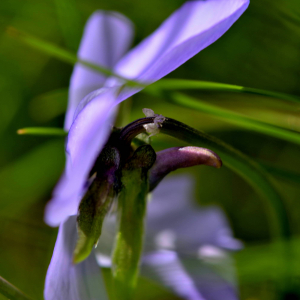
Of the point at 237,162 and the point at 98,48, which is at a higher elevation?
the point at 98,48

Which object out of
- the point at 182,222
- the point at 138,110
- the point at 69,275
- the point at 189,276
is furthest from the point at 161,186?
the point at 138,110

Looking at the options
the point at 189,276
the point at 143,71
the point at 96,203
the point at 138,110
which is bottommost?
the point at 189,276

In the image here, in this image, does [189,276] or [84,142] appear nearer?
[84,142]

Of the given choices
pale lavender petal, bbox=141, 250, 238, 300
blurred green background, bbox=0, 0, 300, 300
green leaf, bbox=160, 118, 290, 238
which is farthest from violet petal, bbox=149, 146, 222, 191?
blurred green background, bbox=0, 0, 300, 300

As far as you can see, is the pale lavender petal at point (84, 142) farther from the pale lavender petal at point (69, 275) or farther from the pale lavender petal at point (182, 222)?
the pale lavender petal at point (182, 222)

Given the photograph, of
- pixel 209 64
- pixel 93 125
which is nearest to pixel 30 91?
pixel 209 64

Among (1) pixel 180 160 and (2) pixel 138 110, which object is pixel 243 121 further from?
(2) pixel 138 110

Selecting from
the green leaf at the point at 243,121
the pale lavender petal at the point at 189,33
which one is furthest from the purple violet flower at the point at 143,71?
the green leaf at the point at 243,121
